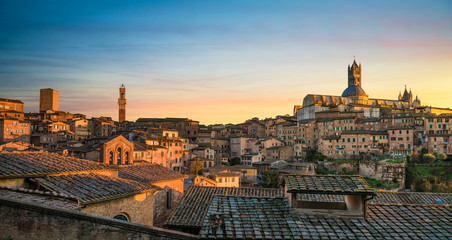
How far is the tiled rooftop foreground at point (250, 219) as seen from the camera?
952cm

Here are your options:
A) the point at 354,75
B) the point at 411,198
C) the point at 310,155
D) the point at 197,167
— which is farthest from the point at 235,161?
the point at 354,75

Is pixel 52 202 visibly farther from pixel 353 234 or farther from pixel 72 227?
pixel 353 234

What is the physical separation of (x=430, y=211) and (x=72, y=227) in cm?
1130

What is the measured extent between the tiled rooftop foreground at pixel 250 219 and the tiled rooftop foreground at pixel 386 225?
0.48 metres

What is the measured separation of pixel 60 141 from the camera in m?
66.1

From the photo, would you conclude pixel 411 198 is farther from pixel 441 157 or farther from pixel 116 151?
pixel 441 157

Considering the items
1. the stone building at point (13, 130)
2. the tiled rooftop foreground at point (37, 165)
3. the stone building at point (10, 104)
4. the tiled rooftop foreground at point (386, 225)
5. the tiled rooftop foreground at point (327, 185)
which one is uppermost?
the stone building at point (10, 104)

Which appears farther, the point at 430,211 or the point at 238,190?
the point at 238,190

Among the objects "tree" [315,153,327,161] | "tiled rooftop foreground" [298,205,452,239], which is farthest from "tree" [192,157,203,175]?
"tiled rooftop foreground" [298,205,452,239]

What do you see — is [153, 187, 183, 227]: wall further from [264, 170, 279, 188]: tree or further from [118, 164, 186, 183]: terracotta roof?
[264, 170, 279, 188]: tree

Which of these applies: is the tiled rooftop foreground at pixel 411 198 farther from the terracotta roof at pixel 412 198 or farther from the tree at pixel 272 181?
the tree at pixel 272 181

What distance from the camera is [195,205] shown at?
18641mm

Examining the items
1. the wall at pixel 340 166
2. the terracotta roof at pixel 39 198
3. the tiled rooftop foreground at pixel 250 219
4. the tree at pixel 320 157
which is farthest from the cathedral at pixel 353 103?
the terracotta roof at pixel 39 198

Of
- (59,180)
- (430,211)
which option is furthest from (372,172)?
(59,180)
